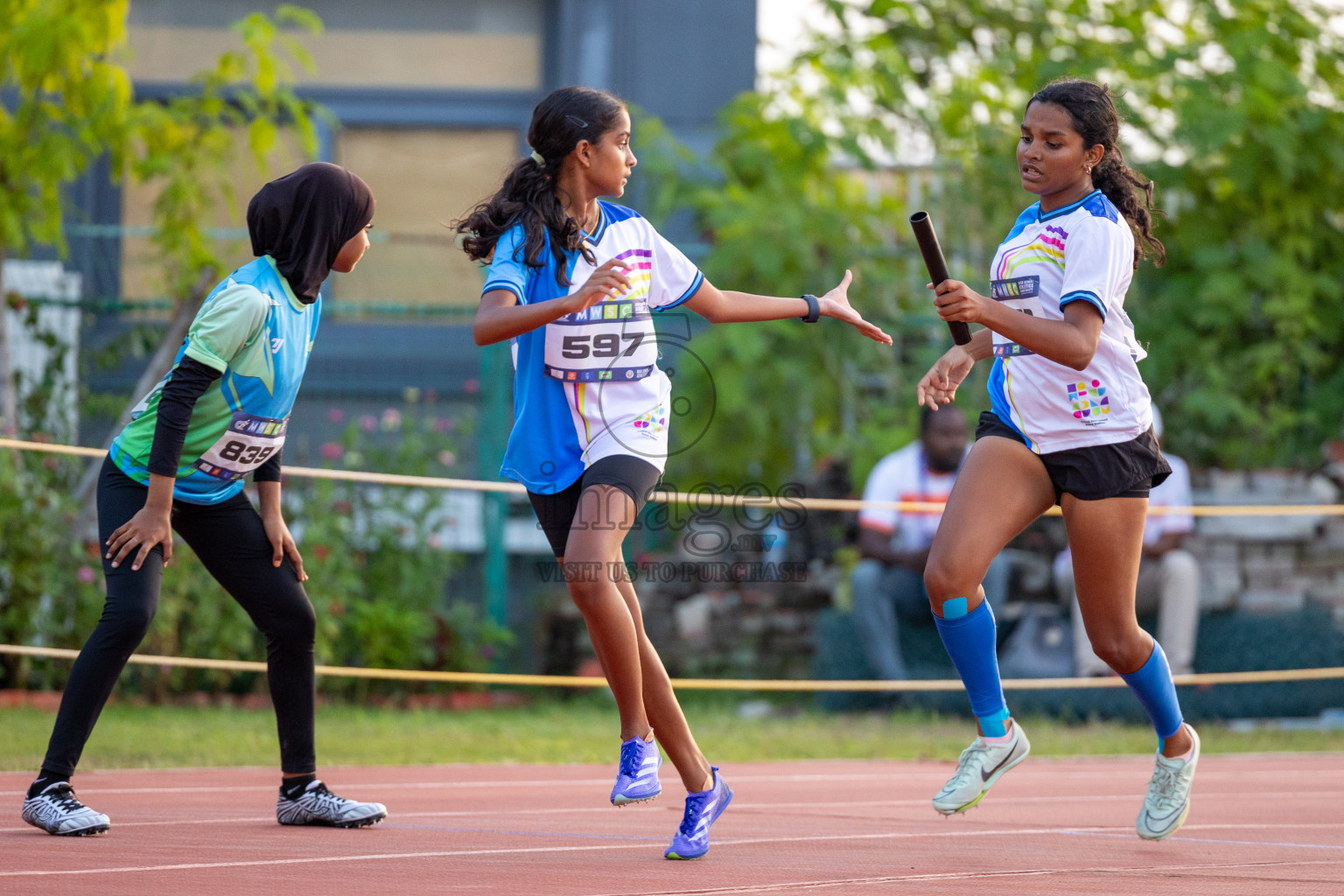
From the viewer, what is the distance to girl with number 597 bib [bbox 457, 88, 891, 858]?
3529 mm

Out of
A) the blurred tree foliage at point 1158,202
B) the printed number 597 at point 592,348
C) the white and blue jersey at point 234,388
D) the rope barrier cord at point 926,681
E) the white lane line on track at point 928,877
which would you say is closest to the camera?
the white lane line on track at point 928,877

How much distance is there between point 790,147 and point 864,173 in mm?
739

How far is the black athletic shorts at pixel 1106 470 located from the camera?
3863 millimetres

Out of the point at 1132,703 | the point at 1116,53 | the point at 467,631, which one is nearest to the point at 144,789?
the point at 467,631

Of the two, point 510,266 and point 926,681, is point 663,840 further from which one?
point 926,681

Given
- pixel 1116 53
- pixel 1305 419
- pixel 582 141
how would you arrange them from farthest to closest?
pixel 1116 53, pixel 1305 419, pixel 582 141

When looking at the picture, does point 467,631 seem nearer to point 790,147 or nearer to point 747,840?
point 790,147

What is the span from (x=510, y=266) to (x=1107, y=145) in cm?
156

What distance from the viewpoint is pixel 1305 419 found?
9.68 m

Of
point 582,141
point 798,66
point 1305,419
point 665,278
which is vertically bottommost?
point 1305,419

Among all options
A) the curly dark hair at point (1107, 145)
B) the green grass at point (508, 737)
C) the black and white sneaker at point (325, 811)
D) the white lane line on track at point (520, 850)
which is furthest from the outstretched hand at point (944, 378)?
the green grass at point (508, 737)

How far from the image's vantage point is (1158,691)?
4047mm

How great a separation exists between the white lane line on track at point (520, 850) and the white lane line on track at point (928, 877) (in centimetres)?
6

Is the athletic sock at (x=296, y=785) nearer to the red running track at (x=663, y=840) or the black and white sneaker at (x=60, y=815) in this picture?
the red running track at (x=663, y=840)
